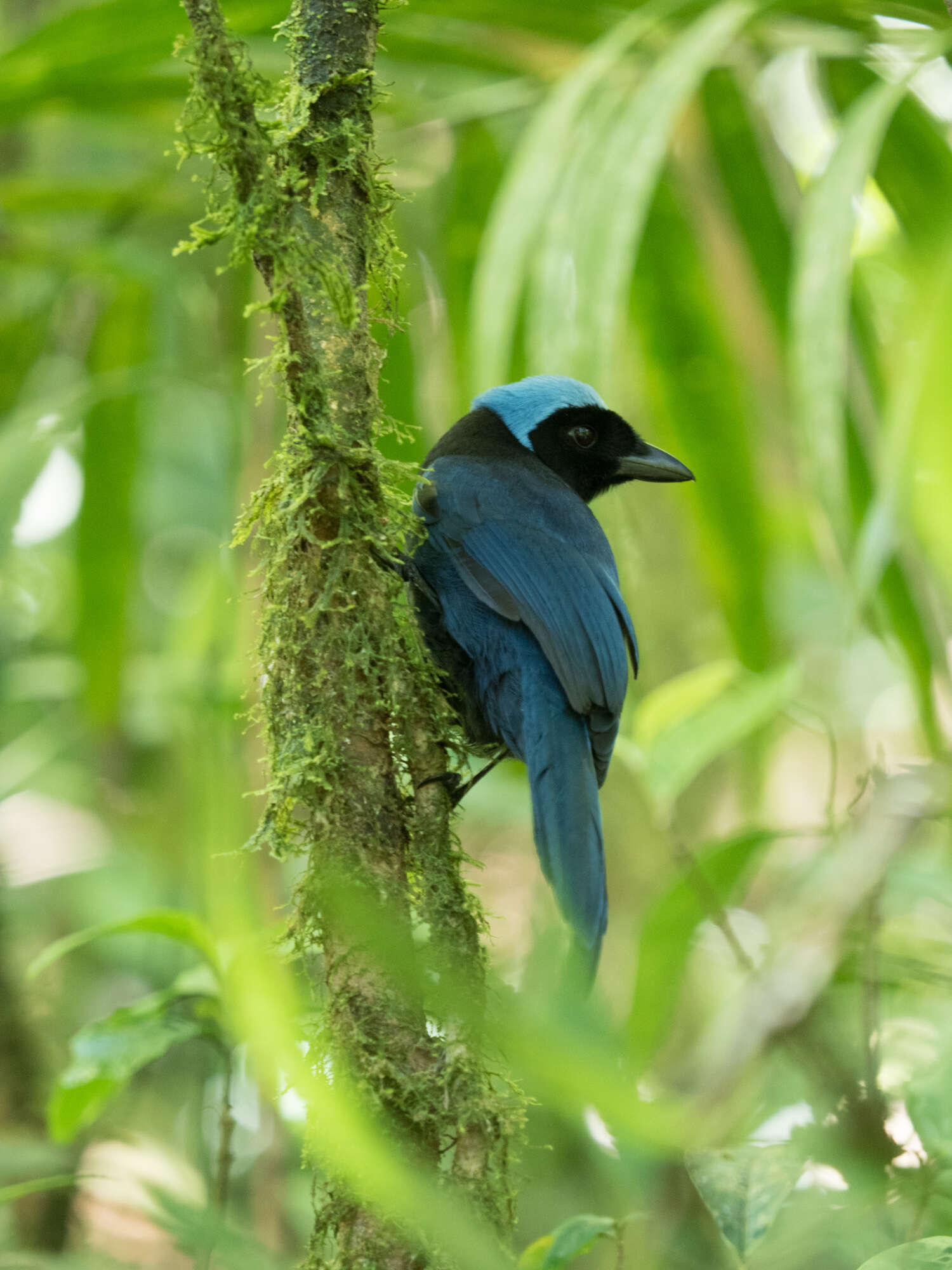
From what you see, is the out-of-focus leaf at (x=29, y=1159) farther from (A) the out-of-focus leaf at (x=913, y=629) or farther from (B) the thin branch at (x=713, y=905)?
(A) the out-of-focus leaf at (x=913, y=629)

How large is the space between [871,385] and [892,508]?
46.5 inches

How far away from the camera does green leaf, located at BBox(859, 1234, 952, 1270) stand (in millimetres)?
1288

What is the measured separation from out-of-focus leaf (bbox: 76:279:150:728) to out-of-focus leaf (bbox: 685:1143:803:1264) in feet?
7.33

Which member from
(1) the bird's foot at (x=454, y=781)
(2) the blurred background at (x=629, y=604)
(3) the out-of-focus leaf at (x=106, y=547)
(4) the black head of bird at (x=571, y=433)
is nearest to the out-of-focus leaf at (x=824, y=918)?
(2) the blurred background at (x=629, y=604)

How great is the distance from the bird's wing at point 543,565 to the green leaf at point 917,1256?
3.83 feet

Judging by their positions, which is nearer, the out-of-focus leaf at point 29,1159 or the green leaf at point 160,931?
the green leaf at point 160,931

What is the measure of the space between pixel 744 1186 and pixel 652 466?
1843 mm

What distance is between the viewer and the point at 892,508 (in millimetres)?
1743

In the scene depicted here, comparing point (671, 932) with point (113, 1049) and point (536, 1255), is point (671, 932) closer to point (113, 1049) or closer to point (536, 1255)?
point (536, 1255)

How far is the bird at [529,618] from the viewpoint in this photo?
2.22 meters

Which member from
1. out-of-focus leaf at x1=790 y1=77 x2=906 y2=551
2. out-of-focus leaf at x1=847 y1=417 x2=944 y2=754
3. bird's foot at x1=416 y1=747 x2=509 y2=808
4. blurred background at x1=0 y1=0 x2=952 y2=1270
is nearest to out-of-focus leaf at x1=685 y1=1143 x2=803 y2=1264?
blurred background at x1=0 y1=0 x2=952 y2=1270

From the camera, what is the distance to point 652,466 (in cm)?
298

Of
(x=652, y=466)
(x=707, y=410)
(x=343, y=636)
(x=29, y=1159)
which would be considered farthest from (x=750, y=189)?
(x=29, y=1159)

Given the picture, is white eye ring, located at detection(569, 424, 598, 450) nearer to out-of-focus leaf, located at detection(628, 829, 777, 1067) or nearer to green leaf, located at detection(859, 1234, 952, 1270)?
out-of-focus leaf, located at detection(628, 829, 777, 1067)
